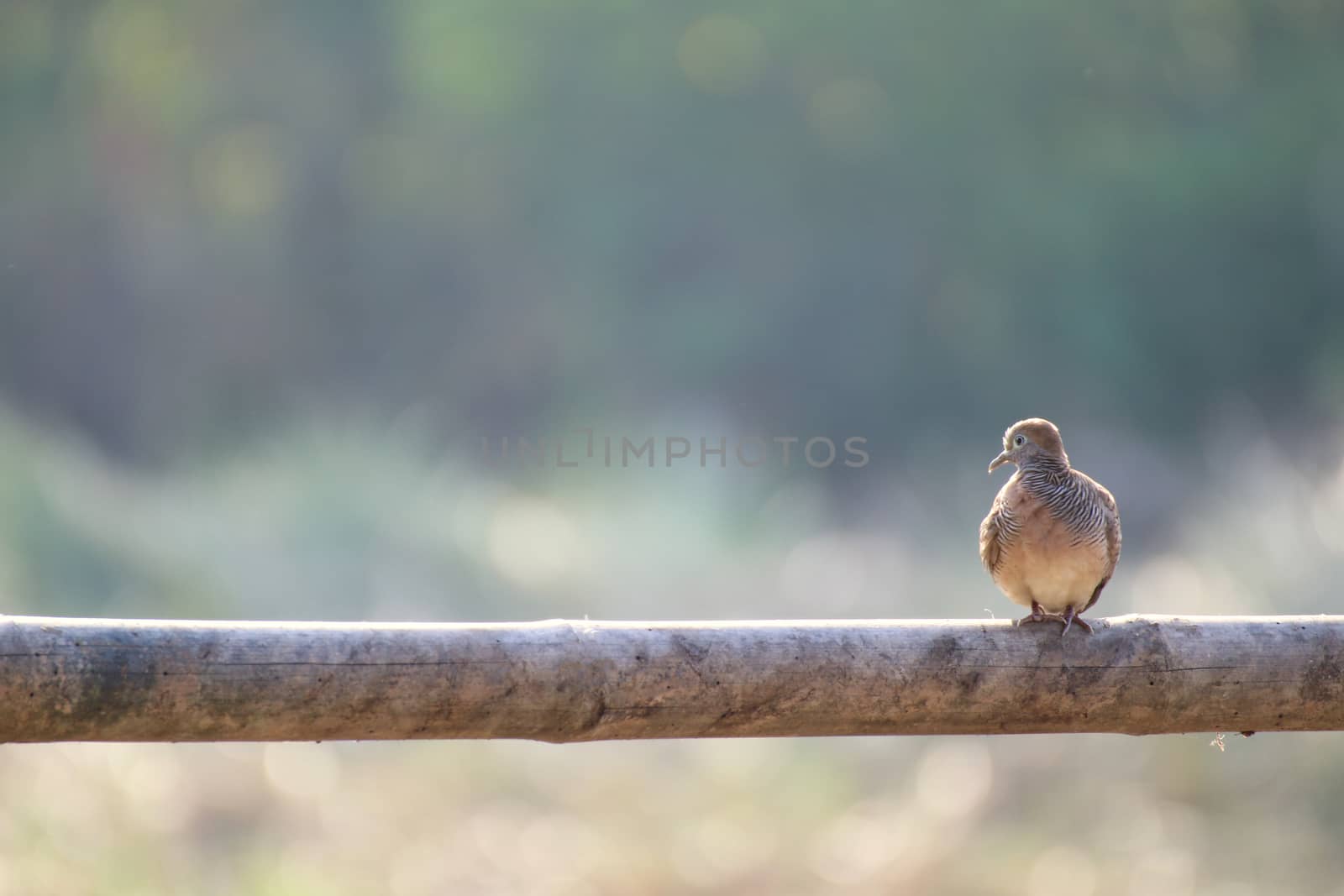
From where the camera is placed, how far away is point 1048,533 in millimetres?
1332

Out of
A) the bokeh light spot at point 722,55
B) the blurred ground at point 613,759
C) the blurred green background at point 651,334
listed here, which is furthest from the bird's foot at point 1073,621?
the bokeh light spot at point 722,55

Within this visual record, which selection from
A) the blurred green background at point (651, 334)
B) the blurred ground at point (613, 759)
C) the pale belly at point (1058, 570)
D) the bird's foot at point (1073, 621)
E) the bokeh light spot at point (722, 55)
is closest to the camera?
the bird's foot at point (1073, 621)

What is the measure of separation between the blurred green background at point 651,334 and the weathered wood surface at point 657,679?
6.97 ft

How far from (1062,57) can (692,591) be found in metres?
3.75

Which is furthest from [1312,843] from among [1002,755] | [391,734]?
[391,734]

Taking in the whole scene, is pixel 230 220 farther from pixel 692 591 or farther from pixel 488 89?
pixel 692 591

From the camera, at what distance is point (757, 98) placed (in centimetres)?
683

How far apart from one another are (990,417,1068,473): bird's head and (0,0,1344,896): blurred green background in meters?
1.98

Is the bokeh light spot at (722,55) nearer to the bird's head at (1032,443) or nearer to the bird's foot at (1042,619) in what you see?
the bird's head at (1032,443)

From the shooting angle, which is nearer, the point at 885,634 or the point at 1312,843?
the point at 885,634

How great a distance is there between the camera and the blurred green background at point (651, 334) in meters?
3.48

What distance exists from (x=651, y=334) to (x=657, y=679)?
218 inches

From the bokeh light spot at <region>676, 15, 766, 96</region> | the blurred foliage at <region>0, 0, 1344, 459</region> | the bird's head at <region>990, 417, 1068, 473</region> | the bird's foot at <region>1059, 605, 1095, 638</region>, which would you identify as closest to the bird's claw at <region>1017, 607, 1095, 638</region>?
the bird's foot at <region>1059, 605, 1095, 638</region>

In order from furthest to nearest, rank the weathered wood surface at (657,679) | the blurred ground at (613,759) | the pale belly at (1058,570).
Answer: the blurred ground at (613,759)
the pale belly at (1058,570)
the weathered wood surface at (657,679)
